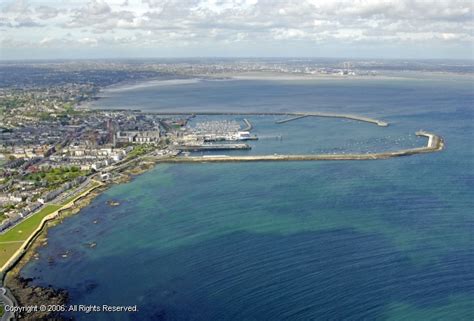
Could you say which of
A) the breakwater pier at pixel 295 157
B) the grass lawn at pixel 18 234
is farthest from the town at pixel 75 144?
the breakwater pier at pixel 295 157

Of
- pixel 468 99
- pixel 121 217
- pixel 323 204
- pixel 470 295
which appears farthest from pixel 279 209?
pixel 468 99

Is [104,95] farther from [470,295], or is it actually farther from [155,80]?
[470,295]

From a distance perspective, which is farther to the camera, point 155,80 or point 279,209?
point 155,80

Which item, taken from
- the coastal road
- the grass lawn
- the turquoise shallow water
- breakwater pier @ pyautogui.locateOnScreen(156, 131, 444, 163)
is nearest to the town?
the grass lawn

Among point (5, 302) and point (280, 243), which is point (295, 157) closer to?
point (280, 243)

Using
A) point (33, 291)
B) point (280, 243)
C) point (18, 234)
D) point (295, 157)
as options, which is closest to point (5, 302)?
point (33, 291)

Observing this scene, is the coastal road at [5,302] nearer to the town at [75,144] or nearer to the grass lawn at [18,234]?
the grass lawn at [18,234]
